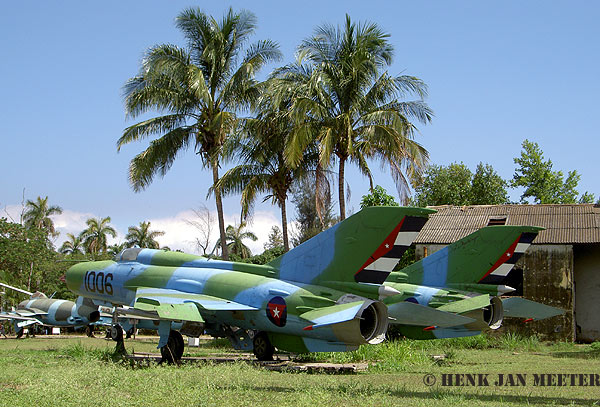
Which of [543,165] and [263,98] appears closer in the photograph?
[263,98]

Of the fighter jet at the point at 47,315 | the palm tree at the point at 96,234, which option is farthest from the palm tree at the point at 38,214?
the fighter jet at the point at 47,315

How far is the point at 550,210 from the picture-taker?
27453mm

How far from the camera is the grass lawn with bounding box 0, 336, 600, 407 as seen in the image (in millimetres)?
9414

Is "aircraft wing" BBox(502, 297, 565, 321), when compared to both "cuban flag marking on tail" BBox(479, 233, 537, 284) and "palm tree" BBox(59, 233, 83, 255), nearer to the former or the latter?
"cuban flag marking on tail" BBox(479, 233, 537, 284)

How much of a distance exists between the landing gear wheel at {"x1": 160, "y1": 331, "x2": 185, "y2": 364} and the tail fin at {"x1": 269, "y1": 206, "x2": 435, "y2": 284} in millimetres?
3077

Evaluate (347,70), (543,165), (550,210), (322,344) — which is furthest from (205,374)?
(543,165)

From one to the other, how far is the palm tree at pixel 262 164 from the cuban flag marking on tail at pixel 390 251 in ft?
42.4

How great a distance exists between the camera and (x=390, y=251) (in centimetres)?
1302

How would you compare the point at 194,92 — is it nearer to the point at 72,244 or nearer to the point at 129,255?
the point at 129,255

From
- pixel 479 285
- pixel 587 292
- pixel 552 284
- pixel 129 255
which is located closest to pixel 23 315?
pixel 129 255

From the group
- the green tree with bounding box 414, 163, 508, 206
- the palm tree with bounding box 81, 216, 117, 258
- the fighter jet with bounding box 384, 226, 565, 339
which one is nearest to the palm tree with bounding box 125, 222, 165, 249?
the palm tree with bounding box 81, 216, 117, 258

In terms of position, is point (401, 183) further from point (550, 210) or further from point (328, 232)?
point (328, 232)

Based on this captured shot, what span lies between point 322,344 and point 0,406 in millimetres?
6502

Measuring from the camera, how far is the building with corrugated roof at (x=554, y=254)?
2473cm
